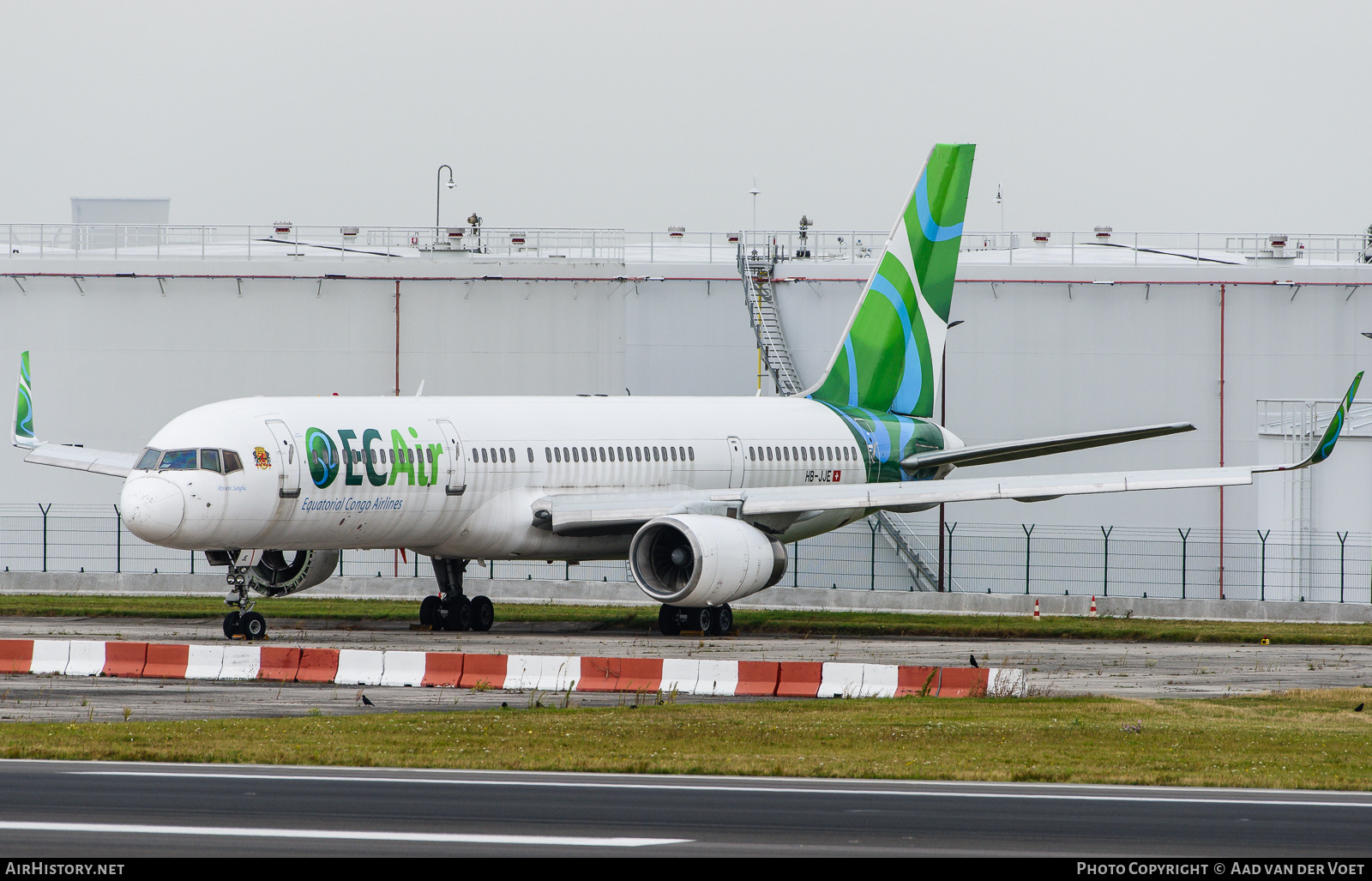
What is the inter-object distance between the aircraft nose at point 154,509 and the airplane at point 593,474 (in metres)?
0.03

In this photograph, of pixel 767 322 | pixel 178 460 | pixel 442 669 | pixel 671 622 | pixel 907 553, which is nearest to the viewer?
pixel 442 669

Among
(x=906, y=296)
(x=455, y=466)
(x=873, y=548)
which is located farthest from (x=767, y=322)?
(x=455, y=466)

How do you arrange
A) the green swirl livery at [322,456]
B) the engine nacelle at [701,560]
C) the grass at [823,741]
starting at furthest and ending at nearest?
1. the engine nacelle at [701,560]
2. the green swirl livery at [322,456]
3. the grass at [823,741]

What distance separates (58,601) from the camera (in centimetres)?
3806

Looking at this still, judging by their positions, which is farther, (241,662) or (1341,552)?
(1341,552)

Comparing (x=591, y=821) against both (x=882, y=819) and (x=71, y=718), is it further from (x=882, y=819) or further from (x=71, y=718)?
(x=71, y=718)

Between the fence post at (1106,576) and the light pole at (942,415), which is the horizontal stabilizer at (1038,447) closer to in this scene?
the light pole at (942,415)

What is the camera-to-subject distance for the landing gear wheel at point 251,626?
28.5 m

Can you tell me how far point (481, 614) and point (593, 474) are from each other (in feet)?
10.7

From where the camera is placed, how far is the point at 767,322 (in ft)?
159

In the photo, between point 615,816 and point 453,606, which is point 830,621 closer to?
point 453,606

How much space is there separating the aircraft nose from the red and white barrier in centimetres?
272

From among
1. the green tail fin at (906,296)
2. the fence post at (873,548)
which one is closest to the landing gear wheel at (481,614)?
the green tail fin at (906,296)
